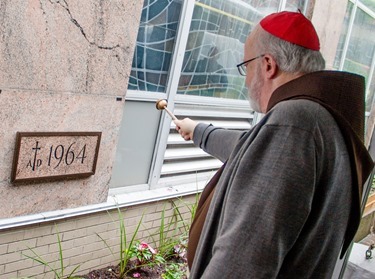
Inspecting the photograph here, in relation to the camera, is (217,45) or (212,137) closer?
(212,137)

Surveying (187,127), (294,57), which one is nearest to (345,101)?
(294,57)

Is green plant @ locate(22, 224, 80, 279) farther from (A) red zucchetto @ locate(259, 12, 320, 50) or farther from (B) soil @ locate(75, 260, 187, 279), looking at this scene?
(A) red zucchetto @ locate(259, 12, 320, 50)

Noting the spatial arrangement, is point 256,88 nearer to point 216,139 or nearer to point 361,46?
point 216,139

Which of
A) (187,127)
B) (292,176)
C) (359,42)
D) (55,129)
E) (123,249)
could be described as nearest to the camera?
(292,176)

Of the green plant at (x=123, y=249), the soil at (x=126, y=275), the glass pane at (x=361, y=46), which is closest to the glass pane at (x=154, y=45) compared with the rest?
the green plant at (x=123, y=249)

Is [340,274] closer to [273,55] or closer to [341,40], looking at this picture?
[273,55]

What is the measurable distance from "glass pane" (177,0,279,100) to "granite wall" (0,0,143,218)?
3.17 ft

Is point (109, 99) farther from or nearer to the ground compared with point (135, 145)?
farther from the ground

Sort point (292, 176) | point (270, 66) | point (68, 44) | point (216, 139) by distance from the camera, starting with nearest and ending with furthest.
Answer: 1. point (292, 176)
2. point (270, 66)
3. point (216, 139)
4. point (68, 44)

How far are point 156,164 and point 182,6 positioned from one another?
1.40m

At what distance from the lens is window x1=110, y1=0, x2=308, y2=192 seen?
3658mm

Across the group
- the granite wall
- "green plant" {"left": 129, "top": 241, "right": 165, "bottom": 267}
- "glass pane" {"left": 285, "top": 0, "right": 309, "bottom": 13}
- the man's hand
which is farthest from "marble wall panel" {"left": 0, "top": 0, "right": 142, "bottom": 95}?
"glass pane" {"left": 285, "top": 0, "right": 309, "bottom": 13}

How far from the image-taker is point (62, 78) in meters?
2.85

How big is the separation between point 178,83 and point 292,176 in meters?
2.82
